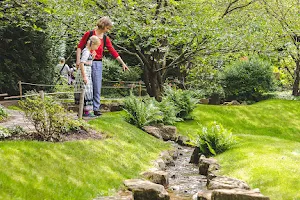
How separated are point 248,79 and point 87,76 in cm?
1473

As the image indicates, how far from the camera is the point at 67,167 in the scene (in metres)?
6.51

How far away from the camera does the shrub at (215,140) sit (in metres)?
10.4

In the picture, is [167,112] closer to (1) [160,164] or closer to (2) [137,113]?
(2) [137,113]

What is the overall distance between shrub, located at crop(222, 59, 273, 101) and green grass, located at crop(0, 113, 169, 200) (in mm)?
14663

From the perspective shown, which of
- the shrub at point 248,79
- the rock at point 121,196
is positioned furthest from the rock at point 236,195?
the shrub at point 248,79

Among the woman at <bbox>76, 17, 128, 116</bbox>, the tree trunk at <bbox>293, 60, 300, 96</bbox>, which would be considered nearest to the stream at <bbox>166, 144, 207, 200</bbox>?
the woman at <bbox>76, 17, 128, 116</bbox>

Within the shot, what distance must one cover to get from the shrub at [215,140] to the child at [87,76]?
3.01m

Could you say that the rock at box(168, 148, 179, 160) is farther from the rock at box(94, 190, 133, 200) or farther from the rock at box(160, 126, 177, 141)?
the rock at box(94, 190, 133, 200)

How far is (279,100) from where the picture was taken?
21.4 metres

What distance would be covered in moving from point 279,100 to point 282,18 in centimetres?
465

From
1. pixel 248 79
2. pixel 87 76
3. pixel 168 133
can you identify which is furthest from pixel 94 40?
pixel 248 79

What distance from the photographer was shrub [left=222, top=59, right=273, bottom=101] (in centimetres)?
2277

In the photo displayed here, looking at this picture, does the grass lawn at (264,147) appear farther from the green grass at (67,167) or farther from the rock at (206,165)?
the green grass at (67,167)

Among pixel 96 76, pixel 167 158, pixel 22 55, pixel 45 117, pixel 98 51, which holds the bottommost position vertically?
pixel 167 158
